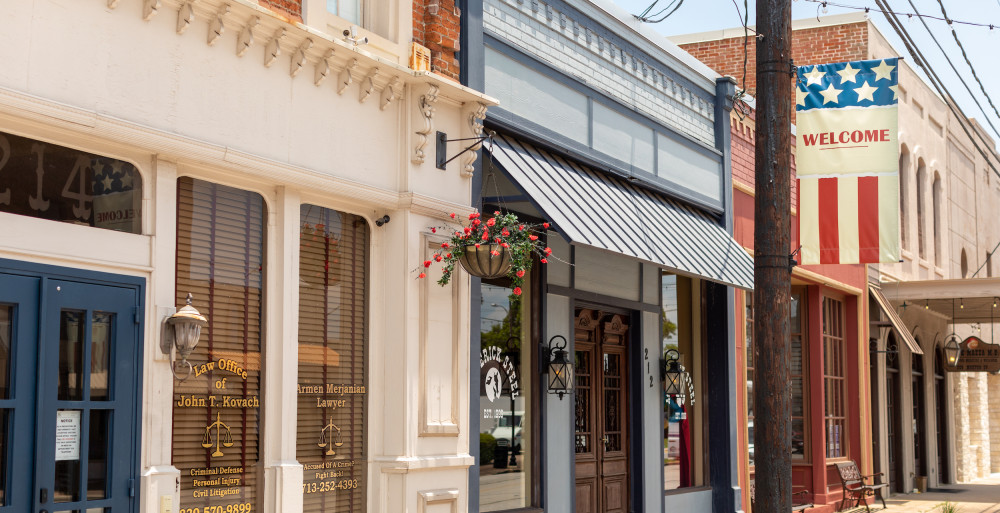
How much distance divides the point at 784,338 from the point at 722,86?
7.12 metres

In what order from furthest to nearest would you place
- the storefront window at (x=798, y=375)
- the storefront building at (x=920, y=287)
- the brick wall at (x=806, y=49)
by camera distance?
the storefront building at (x=920, y=287)
the brick wall at (x=806, y=49)
the storefront window at (x=798, y=375)

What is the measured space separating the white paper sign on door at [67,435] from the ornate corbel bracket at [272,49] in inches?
110

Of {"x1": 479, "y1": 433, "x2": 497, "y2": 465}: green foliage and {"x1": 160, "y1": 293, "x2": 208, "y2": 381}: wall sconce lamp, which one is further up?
{"x1": 160, "y1": 293, "x2": 208, "y2": 381}: wall sconce lamp

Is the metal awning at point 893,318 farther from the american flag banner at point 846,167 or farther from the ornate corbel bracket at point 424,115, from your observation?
the ornate corbel bracket at point 424,115

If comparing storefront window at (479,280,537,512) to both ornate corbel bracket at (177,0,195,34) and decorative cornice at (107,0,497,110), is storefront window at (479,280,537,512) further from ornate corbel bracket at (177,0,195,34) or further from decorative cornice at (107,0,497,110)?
ornate corbel bracket at (177,0,195,34)

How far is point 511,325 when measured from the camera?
37.8 feet

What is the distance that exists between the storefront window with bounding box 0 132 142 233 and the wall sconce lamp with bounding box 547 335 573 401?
18.0 ft

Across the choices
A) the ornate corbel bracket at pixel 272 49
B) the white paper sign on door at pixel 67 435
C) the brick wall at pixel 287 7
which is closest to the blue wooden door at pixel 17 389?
the white paper sign on door at pixel 67 435

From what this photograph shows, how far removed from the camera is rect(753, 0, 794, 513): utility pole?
888 centimetres

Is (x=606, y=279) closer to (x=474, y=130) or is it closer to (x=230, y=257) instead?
(x=474, y=130)

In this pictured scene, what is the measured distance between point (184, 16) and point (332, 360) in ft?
9.33

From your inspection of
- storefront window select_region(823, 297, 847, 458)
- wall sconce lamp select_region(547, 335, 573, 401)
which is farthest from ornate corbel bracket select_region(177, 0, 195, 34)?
storefront window select_region(823, 297, 847, 458)

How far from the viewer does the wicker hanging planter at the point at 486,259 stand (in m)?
9.12

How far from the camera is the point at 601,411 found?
13133 millimetres
